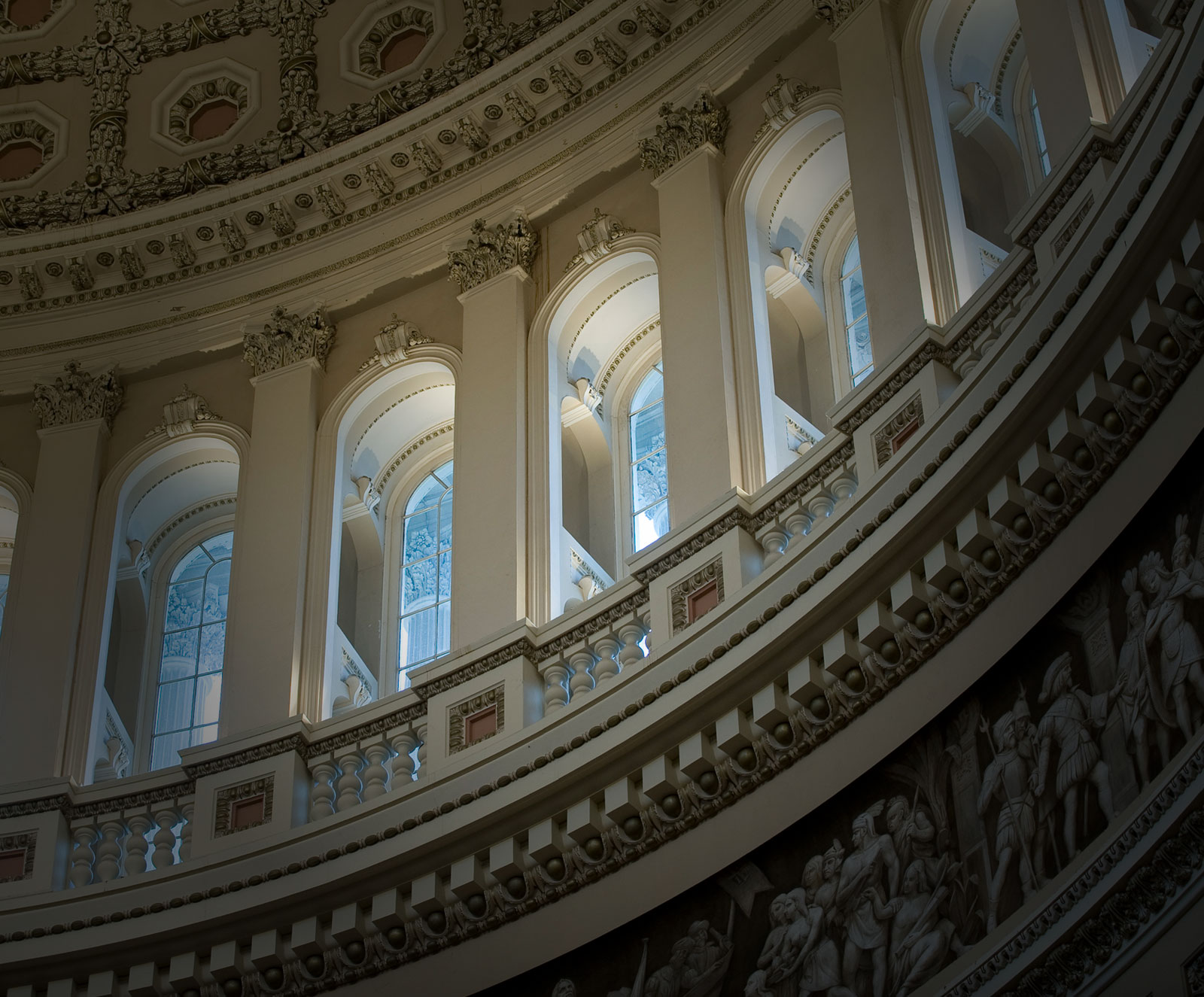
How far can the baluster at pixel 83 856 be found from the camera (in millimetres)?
15359

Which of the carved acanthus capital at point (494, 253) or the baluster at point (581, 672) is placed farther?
the carved acanthus capital at point (494, 253)

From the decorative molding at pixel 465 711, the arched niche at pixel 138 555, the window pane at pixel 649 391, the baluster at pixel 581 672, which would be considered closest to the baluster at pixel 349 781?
the decorative molding at pixel 465 711

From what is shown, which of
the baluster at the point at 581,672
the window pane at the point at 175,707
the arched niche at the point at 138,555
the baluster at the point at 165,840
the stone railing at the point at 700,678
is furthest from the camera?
the window pane at the point at 175,707

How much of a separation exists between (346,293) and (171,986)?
736cm

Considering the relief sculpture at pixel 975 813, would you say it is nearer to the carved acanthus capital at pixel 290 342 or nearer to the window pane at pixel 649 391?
the window pane at pixel 649 391

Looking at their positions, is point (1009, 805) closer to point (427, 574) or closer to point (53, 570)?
point (427, 574)

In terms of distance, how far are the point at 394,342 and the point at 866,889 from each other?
28.4ft

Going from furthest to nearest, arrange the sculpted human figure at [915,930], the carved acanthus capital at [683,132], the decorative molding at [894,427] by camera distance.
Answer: the carved acanthus capital at [683,132]
the decorative molding at [894,427]
the sculpted human figure at [915,930]

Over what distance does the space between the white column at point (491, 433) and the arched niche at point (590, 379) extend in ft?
0.60

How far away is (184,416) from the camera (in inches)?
751

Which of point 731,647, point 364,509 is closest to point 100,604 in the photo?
point 364,509

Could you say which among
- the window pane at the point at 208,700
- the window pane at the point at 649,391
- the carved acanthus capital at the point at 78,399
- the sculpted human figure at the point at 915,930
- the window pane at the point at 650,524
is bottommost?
the sculpted human figure at the point at 915,930

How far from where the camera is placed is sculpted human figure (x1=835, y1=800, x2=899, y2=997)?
36.6ft

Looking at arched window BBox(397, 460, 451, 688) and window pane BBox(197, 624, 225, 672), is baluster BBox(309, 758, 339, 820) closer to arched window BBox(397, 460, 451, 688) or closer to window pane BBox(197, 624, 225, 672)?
arched window BBox(397, 460, 451, 688)
